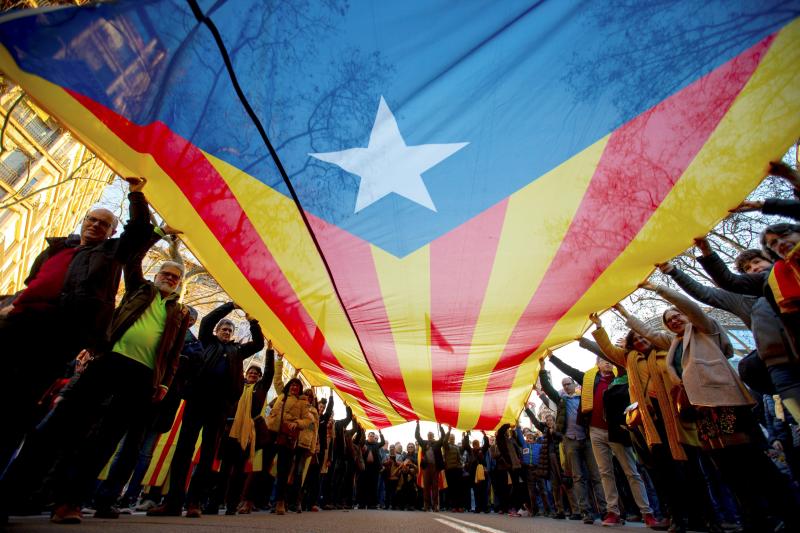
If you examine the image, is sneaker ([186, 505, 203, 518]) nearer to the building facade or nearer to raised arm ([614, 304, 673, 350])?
raised arm ([614, 304, 673, 350])

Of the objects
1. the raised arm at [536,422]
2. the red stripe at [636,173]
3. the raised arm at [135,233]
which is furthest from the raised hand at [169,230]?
the raised arm at [536,422]

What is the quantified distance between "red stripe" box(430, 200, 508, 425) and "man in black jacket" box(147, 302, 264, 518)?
171cm

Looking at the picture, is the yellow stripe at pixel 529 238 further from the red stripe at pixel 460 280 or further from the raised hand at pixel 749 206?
the raised hand at pixel 749 206

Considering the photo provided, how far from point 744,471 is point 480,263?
197 cm

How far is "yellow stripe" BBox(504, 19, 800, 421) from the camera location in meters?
2.08

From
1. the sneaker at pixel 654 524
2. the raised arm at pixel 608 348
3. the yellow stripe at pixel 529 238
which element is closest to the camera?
the yellow stripe at pixel 529 238

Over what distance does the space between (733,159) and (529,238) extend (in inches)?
48.8

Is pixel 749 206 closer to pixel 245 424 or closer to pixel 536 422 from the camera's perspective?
pixel 245 424

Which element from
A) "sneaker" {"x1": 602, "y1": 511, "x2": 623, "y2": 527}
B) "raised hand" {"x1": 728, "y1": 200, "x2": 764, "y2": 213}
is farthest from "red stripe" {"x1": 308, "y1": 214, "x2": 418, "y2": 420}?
"sneaker" {"x1": 602, "y1": 511, "x2": 623, "y2": 527}

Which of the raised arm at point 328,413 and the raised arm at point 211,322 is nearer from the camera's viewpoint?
the raised arm at point 211,322

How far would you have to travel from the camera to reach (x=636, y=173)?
242cm

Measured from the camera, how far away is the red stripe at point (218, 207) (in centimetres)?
210

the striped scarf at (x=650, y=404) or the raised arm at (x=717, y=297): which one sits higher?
the raised arm at (x=717, y=297)

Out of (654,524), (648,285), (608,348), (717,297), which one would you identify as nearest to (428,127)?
(648,285)
